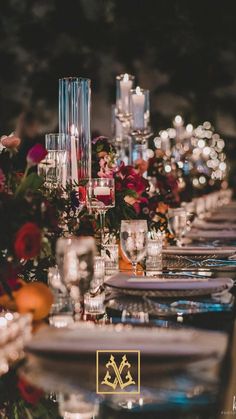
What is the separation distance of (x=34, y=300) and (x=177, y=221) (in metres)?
1.94

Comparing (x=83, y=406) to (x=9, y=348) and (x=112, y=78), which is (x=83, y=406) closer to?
(x=9, y=348)

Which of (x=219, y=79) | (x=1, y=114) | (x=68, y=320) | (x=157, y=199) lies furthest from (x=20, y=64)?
(x=68, y=320)

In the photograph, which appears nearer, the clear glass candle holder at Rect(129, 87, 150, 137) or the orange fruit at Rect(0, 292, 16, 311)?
the orange fruit at Rect(0, 292, 16, 311)

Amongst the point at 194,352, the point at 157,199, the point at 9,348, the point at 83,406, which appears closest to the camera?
the point at 83,406

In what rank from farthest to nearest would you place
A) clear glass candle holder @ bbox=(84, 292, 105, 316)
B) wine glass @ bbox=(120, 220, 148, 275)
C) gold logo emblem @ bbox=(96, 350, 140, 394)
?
1. wine glass @ bbox=(120, 220, 148, 275)
2. clear glass candle holder @ bbox=(84, 292, 105, 316)
3. gold logo emblem @ bbox=(96, 350, 140, 394)

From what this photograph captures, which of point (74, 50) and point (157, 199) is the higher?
point (74, 50)

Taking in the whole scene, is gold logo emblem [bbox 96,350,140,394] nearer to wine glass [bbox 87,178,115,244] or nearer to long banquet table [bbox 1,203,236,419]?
long banquet table [bbox 1,203,236,419]

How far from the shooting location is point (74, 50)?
1209cm

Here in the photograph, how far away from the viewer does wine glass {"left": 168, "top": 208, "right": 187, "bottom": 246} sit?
3.64 meters

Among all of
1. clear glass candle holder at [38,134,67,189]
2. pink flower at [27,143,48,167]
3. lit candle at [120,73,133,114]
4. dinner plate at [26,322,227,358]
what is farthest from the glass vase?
dinner plate at [26,322,227,358]

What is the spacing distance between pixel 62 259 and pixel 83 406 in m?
0.54

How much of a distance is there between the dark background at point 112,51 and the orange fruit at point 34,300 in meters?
10.4

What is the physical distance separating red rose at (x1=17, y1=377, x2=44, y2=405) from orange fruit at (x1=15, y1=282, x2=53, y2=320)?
1.36 ft

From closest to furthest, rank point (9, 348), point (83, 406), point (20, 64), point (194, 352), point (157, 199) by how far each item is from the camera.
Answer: point (83, 406)
point (194, 352)
point (9, 348)
point (157, 199)
point (20, 64)
